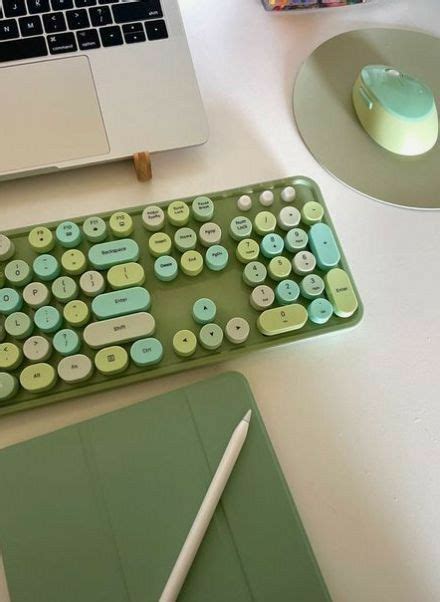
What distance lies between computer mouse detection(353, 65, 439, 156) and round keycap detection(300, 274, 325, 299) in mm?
145

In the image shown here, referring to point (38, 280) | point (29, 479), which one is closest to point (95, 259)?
point (38, 280)

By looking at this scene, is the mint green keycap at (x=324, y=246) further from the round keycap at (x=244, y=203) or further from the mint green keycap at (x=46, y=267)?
the mint green keycap at (x=46, y=267)

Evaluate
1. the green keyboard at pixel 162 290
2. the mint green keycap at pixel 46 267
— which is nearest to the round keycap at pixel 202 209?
the green keyboard at pixel 162 290

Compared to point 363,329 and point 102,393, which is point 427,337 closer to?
point 363,329

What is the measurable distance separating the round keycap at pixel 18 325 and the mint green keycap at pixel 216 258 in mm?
123

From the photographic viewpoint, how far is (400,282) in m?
0.40

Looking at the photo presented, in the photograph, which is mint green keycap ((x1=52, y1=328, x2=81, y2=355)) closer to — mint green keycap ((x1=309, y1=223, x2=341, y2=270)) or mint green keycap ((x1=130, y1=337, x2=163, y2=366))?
mint green keycap ((x1=130, y1=337, x2=163, y2=366))

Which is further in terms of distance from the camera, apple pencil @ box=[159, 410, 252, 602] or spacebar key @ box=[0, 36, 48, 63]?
spacebar key @ box=[0, 36, 48, 63]

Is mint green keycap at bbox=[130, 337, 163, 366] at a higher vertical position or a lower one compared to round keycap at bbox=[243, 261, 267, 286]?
lower

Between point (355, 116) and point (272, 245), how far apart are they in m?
0.16

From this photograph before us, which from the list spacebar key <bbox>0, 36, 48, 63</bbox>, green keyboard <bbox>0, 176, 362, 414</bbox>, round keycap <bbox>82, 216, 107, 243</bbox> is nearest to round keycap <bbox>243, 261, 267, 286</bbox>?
green keyboard <bbox>0, 176, 362, 414</bbox>

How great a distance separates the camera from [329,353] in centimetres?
37

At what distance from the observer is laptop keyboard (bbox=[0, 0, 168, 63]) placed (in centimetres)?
41

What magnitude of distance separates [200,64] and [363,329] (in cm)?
27
